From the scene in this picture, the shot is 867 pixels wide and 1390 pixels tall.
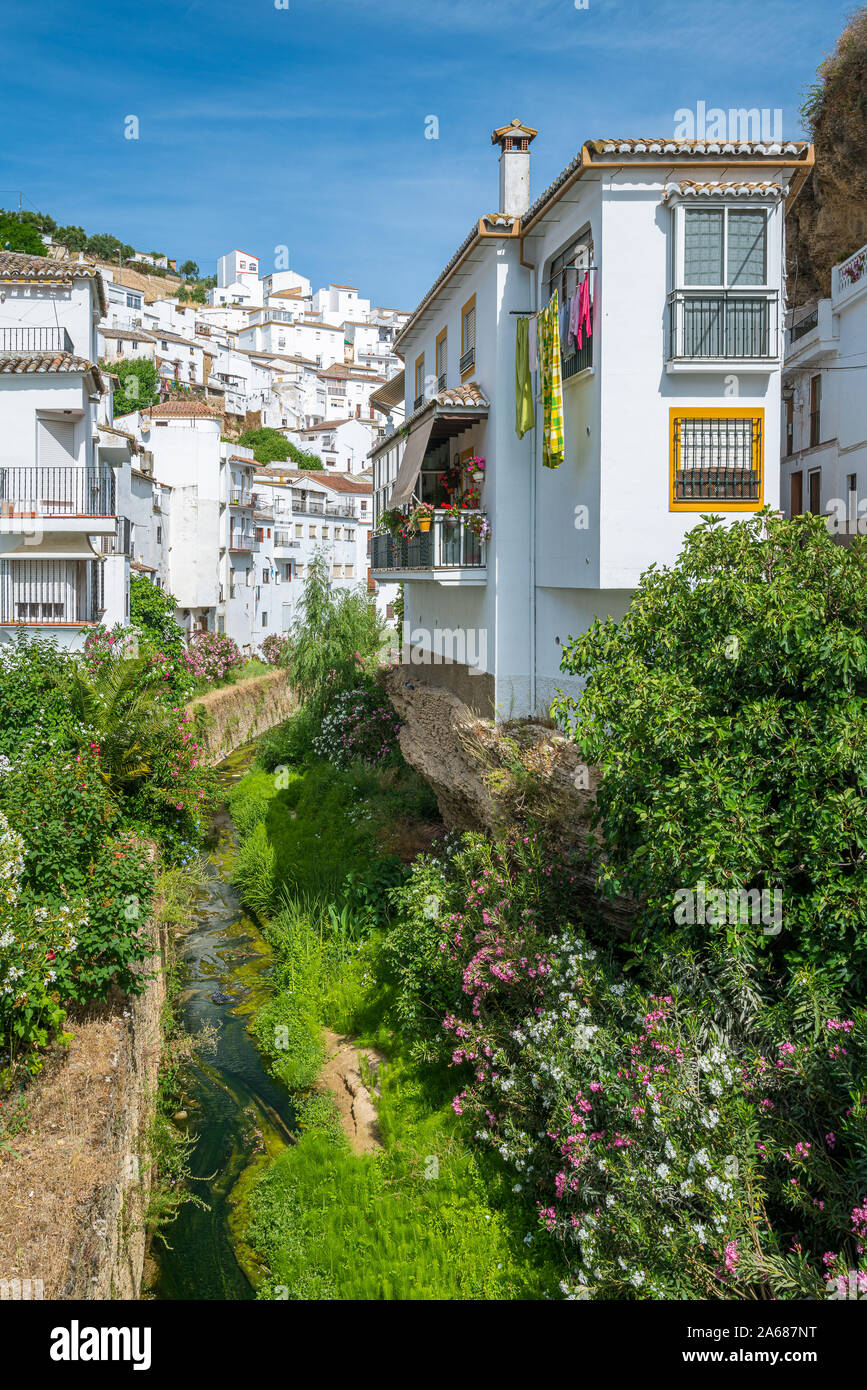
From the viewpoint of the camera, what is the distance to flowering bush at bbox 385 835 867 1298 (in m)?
7.93

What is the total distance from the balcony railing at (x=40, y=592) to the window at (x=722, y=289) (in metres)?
16.4

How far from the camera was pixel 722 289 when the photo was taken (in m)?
13.8

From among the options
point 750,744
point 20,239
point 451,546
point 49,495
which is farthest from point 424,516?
point 20,239

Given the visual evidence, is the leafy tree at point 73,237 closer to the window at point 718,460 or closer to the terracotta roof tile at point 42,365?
the terracotta roof tile at point 42,365

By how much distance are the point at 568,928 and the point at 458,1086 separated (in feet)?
11.2

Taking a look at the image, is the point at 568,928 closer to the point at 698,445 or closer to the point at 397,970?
the point at 397,970

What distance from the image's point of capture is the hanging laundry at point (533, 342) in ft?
54.2

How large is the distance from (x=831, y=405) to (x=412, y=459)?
8.76 m

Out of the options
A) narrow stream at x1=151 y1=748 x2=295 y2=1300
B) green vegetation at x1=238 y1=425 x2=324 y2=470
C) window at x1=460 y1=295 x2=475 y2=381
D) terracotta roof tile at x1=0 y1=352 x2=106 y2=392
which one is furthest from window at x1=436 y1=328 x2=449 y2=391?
green vegetation at x1=238 y1=425 x2=324 y2=470

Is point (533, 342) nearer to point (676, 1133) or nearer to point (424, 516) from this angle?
point (424, 516)

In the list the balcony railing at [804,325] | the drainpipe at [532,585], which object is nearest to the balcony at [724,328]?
the drainpipe at [532,585]

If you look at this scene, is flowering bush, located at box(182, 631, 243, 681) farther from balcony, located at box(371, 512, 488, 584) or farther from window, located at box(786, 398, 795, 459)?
window, located at box(786, 398, 795, 459)

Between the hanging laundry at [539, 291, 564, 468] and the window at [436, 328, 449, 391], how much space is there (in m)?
6.41
